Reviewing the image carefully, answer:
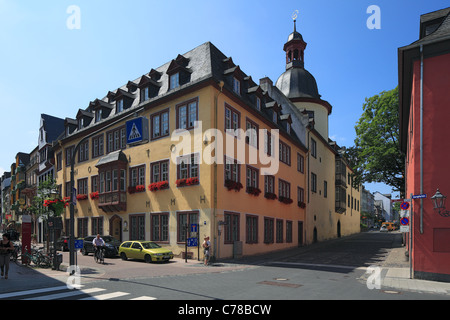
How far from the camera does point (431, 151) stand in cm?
1533

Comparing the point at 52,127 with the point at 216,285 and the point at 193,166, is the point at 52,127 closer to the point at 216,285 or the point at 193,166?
the point at 193,166

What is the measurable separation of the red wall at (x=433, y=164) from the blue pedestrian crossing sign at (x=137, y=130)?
439 inches

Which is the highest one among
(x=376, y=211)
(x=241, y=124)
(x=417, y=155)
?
(x=241, y=124)

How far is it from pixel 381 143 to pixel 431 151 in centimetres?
1991

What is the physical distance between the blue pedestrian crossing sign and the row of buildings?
0.12ft

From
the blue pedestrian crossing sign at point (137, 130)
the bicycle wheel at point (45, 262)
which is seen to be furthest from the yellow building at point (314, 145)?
the blue pedestrian crossing sign at point (137, 130)

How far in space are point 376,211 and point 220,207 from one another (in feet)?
514

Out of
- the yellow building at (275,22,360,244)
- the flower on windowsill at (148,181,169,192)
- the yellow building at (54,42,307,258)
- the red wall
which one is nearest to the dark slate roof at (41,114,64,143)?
the yellow building at (54,42,307,258)

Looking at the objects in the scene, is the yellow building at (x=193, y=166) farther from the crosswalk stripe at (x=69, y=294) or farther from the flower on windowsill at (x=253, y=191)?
the crosswalk stripe at (x=69, y=294)

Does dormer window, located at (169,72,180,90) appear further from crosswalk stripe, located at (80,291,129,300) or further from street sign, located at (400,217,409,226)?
crosswalk stripe, located at (80,291,129,300)

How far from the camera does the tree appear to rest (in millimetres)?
33812
